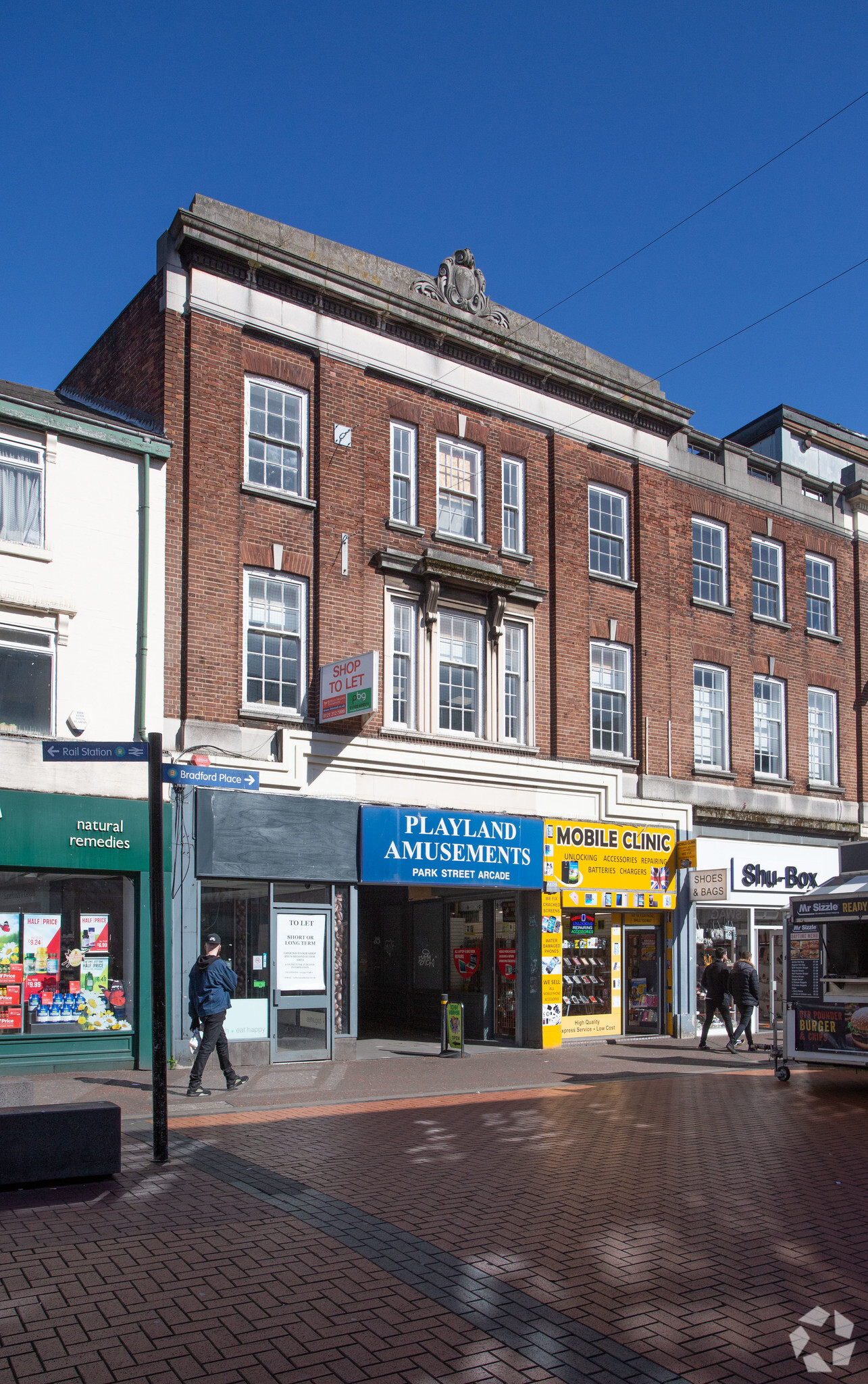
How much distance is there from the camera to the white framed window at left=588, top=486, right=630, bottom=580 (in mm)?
21672

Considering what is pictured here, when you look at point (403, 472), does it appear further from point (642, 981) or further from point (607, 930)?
point (642, 981)

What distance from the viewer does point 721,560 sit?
78.9ft

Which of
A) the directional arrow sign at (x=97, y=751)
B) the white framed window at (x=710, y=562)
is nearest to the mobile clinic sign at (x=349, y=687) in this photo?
the directional arrow sign at (x=97, y=751)

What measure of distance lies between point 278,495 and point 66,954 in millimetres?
7170

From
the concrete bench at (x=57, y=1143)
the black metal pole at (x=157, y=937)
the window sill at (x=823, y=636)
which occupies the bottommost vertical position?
the concrete bench at (x=57, y=1143)

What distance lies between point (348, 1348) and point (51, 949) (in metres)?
10.1

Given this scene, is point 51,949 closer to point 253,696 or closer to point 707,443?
A: point 253,696

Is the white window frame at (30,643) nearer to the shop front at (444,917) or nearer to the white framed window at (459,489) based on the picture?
the shop front at (444,917)

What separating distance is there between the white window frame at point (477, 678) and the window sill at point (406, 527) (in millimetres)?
1299

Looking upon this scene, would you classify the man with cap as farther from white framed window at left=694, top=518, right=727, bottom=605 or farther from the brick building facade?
white framed window at left=694, top=518, right=727, bottom=605

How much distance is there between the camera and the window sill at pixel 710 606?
23.1 m

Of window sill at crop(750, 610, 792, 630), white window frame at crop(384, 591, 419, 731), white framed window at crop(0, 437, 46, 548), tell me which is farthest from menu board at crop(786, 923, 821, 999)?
white framed window at crop(0, 437, 46, 548)

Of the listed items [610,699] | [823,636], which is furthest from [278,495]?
[823,636]

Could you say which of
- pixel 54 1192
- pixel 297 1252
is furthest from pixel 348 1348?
pixel 54 1192
